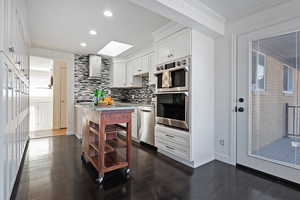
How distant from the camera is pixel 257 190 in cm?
190

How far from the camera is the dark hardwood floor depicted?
1.76 m

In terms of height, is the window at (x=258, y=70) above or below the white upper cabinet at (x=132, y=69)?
below

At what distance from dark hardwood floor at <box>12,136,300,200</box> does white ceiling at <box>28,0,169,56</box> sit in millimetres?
2489

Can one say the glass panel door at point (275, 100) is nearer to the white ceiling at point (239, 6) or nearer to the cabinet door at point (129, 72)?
the white ceiling at point (239, 6)

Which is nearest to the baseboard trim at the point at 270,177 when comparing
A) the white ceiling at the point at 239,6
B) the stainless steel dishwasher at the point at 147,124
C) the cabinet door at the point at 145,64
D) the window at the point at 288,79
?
the window at the point at 288,79

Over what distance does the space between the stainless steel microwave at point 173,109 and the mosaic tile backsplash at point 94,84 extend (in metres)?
1.55

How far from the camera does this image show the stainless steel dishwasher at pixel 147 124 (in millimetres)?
3488

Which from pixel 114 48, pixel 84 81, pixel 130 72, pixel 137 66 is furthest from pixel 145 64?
pixel 84 81

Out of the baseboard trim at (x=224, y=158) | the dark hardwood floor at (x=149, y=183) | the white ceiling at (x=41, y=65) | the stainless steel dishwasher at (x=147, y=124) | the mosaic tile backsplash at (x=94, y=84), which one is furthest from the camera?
the white ceiling at (x=41, y=65)

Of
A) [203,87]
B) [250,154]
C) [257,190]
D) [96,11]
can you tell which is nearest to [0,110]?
[96,11]

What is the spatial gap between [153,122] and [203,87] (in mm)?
1377

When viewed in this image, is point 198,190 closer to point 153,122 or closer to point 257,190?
point 257,190

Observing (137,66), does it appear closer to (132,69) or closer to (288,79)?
(132,69)

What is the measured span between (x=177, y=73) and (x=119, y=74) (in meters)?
3.01
